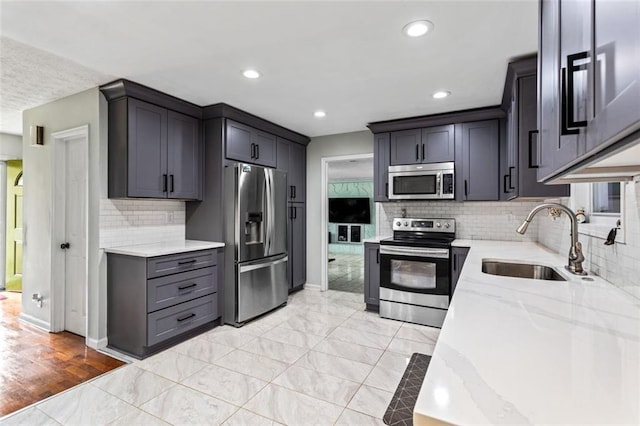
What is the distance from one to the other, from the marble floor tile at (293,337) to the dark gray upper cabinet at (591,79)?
8.36 feet

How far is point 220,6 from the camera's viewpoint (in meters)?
1.81

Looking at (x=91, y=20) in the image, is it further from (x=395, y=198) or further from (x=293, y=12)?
(x=395, y=198)

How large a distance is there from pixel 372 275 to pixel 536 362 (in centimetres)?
321

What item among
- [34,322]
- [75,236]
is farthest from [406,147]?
[34,322]

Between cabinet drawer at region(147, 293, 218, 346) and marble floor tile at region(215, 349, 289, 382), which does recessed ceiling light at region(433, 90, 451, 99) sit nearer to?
marble floor tile at region(215, 349, 289, 382)

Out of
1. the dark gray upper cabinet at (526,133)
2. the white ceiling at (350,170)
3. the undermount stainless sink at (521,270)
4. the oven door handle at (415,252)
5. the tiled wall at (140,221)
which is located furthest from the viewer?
the white ceiling at (350,170)

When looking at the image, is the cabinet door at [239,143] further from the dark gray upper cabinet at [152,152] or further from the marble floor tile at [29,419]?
the marble floor tile at [29,419]

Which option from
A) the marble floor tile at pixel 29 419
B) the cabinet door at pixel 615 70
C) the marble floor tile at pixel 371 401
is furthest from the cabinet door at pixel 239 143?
the cabinet door at pixel 615 70

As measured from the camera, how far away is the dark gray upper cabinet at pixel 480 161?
3604 millimetres

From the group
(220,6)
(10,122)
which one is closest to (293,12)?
(220,6)

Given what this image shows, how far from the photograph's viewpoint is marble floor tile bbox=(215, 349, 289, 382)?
2482 mm

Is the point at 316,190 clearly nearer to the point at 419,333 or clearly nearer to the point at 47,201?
the point at 419,333

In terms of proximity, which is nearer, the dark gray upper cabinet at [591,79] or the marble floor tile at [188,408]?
the dark gray upper cabinet at [591,79]

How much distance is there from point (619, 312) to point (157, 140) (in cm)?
350
